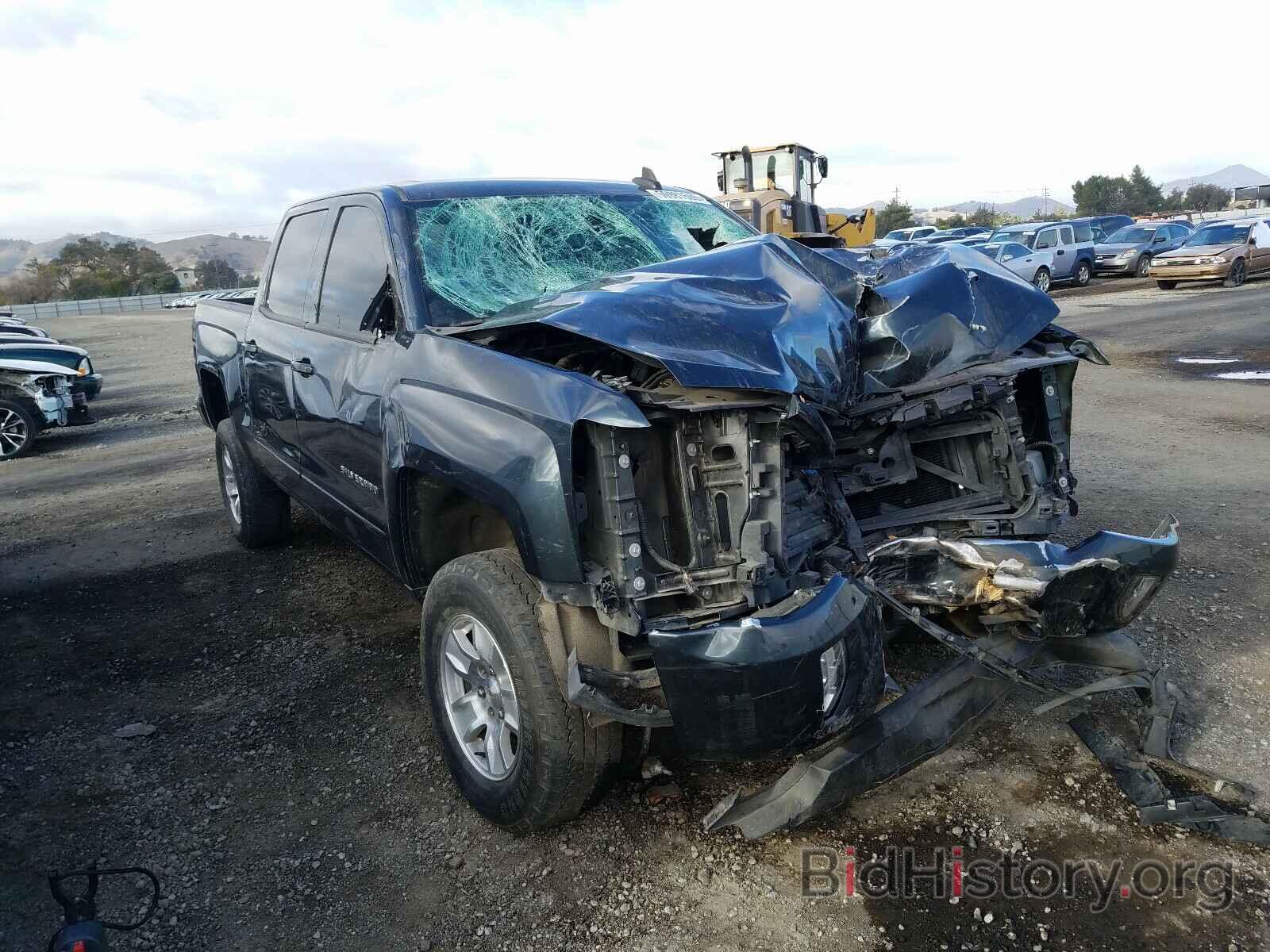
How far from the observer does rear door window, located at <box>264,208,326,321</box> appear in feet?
14.7

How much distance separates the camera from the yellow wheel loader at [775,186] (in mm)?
18719

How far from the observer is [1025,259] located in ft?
72.8

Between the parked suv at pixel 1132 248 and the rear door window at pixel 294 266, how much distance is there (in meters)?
25.2

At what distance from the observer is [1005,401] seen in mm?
3600

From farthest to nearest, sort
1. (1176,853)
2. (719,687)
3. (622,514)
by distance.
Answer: (1176,853) < (622,514) < (719,687)

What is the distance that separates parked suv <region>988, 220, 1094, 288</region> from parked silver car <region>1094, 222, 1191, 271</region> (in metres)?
0.59

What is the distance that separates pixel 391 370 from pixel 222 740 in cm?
163

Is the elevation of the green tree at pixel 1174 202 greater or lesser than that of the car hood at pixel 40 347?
greater

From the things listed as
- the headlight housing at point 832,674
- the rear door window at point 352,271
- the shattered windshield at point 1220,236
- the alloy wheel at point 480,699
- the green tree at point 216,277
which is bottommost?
the alloy wheel at point 480,699

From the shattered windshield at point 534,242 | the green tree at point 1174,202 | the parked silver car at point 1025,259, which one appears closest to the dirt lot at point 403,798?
the shattered windshield at point 534,242

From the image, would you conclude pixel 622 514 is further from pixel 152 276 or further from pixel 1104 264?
pixel 152 276

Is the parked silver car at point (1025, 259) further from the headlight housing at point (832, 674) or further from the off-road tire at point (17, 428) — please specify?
the headlight housing at point (832, 674)

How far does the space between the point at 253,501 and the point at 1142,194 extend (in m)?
79.7

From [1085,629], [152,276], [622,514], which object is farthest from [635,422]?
[152,276]
